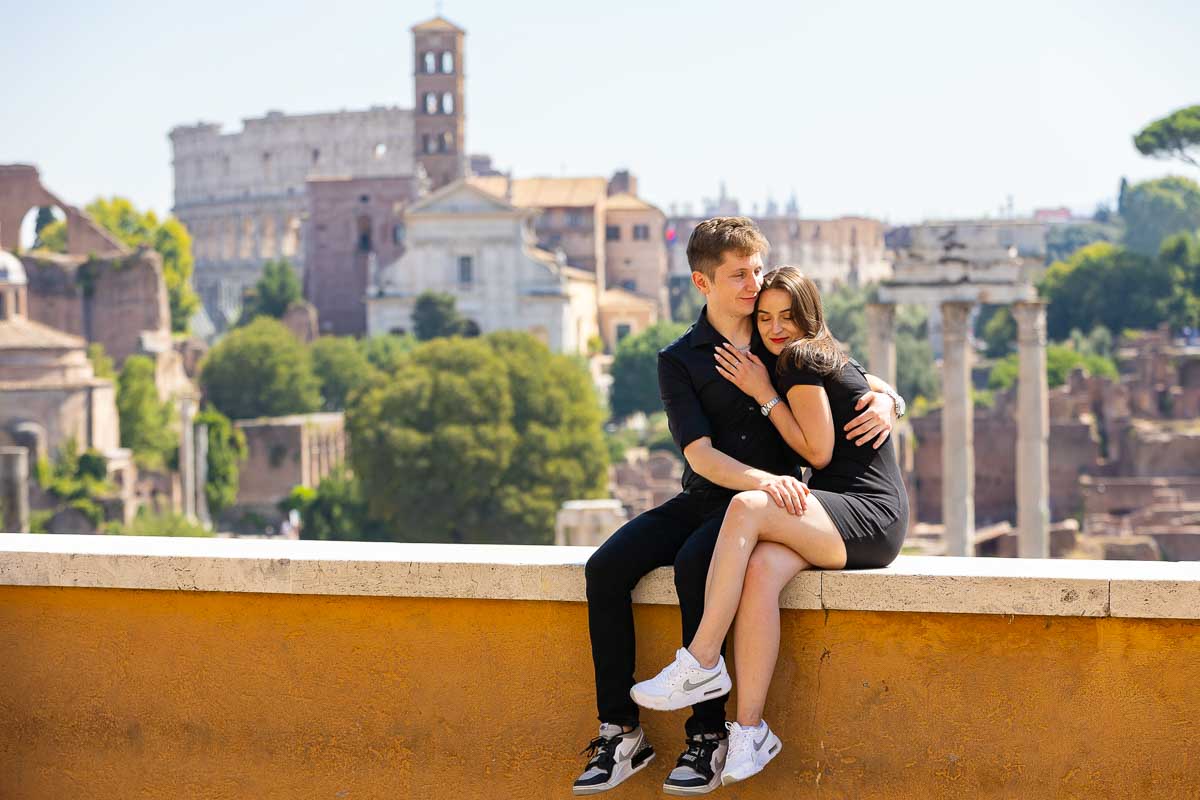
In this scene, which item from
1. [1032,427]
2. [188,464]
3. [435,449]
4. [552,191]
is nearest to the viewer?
[1032,427]

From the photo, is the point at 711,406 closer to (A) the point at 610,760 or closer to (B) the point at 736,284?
(B) the point at 736,284

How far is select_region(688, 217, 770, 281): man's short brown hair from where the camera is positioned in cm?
379

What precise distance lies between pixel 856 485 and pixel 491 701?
2.67 ft

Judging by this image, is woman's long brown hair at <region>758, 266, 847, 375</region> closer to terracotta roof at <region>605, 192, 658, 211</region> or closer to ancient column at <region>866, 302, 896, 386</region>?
ancient column at <region>866, 302, 896, 386</region>

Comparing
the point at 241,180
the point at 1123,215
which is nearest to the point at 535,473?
the point at 241,180

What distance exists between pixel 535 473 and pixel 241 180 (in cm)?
5820

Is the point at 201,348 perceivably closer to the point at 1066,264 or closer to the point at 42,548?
the point at 1066,264

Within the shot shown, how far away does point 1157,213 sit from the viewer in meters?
85.1

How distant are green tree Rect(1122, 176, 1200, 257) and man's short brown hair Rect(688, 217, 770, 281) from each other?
73.6 metres

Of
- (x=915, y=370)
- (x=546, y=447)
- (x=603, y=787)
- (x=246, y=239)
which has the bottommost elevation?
(x=546, y=447)

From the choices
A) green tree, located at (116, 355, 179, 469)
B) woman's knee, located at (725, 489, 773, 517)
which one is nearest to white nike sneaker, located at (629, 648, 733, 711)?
woman's knee, located at (725, 489, 773, 517)

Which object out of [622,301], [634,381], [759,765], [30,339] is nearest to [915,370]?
[634,381]

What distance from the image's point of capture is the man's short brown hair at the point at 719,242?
12.5 feet

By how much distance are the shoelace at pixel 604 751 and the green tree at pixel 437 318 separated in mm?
51959
